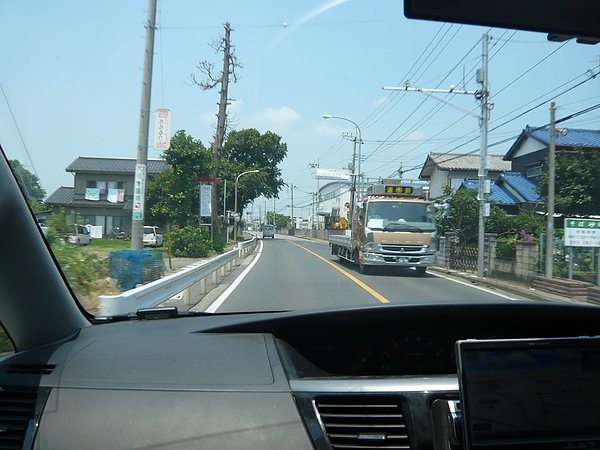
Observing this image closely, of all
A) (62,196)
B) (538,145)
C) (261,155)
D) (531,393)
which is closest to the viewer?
(531,393)

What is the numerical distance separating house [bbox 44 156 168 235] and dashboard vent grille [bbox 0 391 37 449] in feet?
7.34

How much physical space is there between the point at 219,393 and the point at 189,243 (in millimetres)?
18294

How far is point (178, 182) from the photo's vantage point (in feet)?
49.0

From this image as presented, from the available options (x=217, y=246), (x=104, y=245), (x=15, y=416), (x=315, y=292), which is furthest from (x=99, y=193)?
(x=217, y=246)

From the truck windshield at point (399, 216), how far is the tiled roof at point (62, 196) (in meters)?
13.0

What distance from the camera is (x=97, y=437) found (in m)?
1.98

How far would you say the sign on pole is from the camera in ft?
29.9

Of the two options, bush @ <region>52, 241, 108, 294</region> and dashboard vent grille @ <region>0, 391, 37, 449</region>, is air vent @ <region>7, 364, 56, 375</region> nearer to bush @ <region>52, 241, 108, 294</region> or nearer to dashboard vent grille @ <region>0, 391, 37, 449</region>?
dashboard vent grille @ <region>0, 391, 37, 449</region>

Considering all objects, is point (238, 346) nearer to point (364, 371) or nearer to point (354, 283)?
point (364, 371)

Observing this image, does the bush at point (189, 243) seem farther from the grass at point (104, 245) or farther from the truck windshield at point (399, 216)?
the grass at point (104, 245)

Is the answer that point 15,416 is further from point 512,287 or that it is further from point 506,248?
point 506,248

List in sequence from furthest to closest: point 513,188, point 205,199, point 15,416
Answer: point 205,199, point 513,188, point 15,416

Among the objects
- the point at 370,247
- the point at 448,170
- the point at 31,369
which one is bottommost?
the point at 31,369

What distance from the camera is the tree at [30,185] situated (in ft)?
10.4
